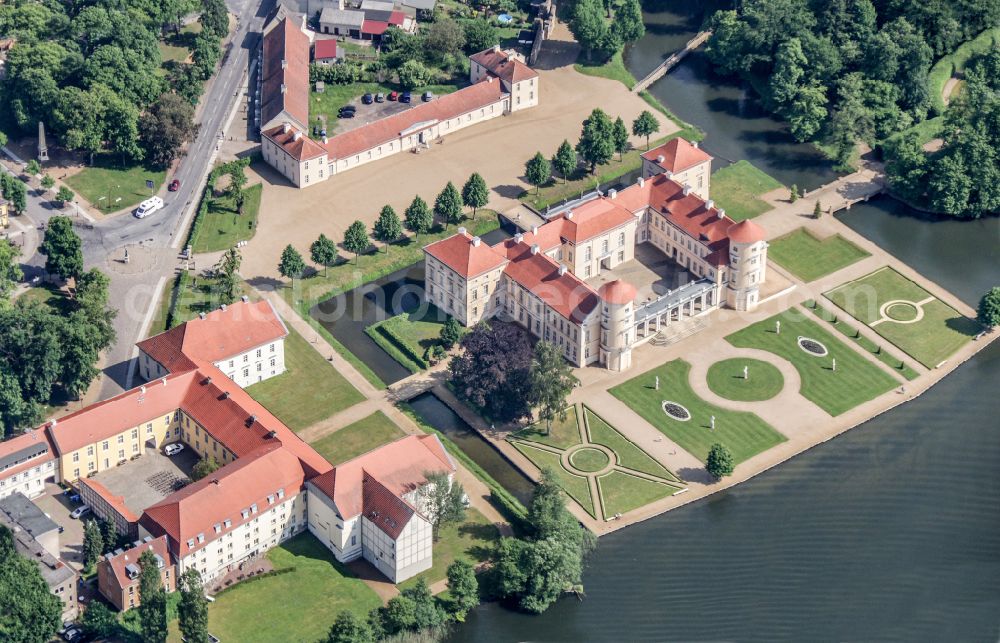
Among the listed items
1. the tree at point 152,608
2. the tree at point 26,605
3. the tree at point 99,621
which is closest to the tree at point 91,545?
the tree at point 26,605

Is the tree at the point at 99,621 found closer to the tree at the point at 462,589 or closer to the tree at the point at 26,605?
the tree at the point at 26,605

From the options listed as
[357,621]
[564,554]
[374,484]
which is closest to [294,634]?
[357,621]

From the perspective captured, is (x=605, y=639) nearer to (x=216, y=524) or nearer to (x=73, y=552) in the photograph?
(x=216, y=524)

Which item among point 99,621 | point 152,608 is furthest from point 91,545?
point 152,608

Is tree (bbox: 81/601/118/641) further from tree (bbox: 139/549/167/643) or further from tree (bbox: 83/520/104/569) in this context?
tree (bbox: 83/520/104/569)

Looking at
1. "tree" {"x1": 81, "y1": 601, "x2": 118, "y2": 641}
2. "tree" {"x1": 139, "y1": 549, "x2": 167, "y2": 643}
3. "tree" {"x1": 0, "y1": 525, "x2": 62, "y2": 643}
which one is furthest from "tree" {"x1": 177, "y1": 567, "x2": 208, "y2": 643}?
"tree" {"x1": 0, "y1": 525, "x2": 62, "y2": 643}
